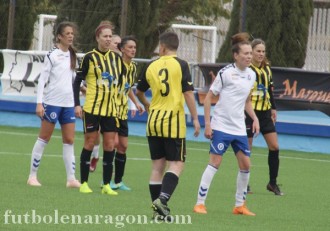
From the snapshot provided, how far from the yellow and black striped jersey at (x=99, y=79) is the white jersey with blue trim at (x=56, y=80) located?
44 cm

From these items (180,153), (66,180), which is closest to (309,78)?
(66,180)

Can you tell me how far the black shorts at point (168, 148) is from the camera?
11055 millimetres

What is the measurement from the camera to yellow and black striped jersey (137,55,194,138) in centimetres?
1100

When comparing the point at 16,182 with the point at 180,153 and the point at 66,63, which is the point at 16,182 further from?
the point at 180,153

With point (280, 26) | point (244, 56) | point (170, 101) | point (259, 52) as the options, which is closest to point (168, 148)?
point (170, 101)

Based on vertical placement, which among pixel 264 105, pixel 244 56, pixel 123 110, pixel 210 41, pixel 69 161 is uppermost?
pixel 210 41

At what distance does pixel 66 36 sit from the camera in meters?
13.6

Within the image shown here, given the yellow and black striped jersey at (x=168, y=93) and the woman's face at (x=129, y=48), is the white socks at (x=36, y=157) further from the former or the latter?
the yellow and black striped jersey at (x=168, y=93)

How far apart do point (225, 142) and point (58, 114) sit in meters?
2.69

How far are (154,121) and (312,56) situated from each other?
16368 millimetres

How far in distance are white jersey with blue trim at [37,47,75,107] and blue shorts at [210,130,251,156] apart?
252 cm

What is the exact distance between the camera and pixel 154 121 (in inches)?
435

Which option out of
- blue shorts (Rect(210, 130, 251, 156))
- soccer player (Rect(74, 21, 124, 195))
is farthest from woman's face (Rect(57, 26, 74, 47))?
blue shorts (Rect(210, 130, 251, 156))

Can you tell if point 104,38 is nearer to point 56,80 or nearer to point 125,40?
point 56,80
